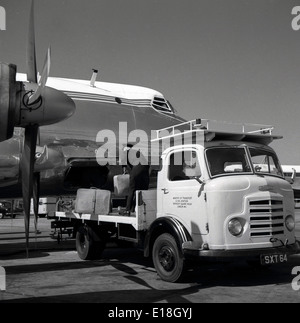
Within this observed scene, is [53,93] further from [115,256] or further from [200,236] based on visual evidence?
[115,256]

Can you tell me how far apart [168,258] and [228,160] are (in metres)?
2.28

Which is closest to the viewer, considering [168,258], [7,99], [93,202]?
[7,99]

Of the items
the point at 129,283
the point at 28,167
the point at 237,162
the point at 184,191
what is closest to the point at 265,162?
the point at 237,162

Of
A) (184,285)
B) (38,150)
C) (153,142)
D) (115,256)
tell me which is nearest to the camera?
(184,285)

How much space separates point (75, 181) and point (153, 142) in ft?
12.7

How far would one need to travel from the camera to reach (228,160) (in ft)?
27.5

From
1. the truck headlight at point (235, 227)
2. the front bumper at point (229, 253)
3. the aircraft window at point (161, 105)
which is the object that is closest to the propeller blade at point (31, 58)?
the front bumper at point (229, 253)

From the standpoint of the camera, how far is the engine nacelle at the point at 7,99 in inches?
222

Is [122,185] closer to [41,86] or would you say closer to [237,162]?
[237,162]

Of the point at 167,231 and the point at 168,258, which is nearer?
the point at 168,258

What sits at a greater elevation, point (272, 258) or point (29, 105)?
point (29, 105)

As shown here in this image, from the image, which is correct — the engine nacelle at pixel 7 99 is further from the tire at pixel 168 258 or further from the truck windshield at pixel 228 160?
the truck windshield at pixel 228 160

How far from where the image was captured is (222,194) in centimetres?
747
